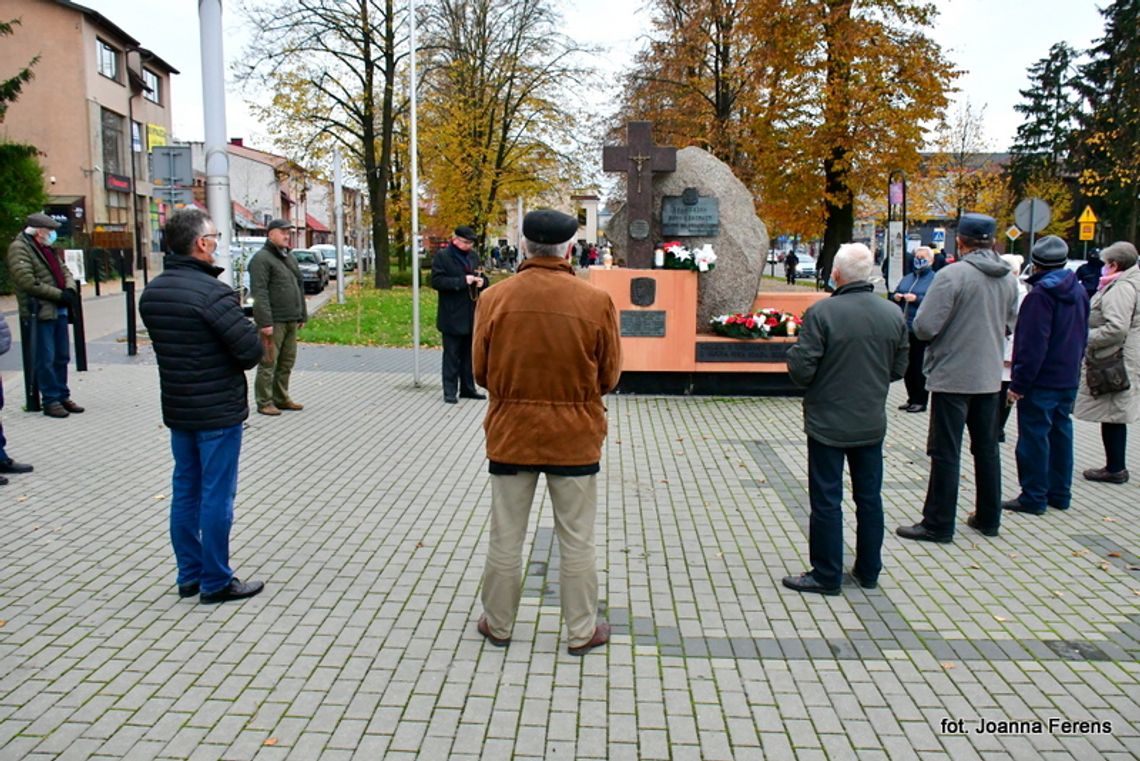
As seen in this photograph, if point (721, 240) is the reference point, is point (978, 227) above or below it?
below

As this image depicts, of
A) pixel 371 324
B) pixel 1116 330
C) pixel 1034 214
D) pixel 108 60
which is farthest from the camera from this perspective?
pixel 108 60

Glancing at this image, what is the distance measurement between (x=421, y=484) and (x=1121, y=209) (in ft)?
153

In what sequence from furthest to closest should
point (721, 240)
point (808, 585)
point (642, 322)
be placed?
point (721, 240) < point (642, 322) < point (808, 585)

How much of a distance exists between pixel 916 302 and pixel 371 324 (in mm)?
12085

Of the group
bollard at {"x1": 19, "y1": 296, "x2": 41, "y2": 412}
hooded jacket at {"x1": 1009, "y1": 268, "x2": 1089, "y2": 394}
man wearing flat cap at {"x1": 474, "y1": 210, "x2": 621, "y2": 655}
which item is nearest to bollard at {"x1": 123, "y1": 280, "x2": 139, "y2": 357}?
bollard at {"x1": 19, "y1": 296, "x2": 41, "y2": 412}

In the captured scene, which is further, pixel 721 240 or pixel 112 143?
pixel 112 143

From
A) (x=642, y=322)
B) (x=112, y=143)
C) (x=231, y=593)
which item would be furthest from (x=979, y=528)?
(x=112, y=143)

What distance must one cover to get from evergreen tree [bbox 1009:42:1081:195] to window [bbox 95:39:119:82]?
158 ft

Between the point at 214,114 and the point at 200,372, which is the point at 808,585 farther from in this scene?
the point at 214,114

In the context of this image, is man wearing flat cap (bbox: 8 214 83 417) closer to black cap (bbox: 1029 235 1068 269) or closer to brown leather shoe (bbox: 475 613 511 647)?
brown leather shoe (bbox: 475 613 511 647)

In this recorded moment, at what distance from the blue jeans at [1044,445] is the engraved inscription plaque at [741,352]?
16.0 ft

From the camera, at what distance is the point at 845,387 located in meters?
4.91

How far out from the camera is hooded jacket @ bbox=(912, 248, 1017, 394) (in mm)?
5754
